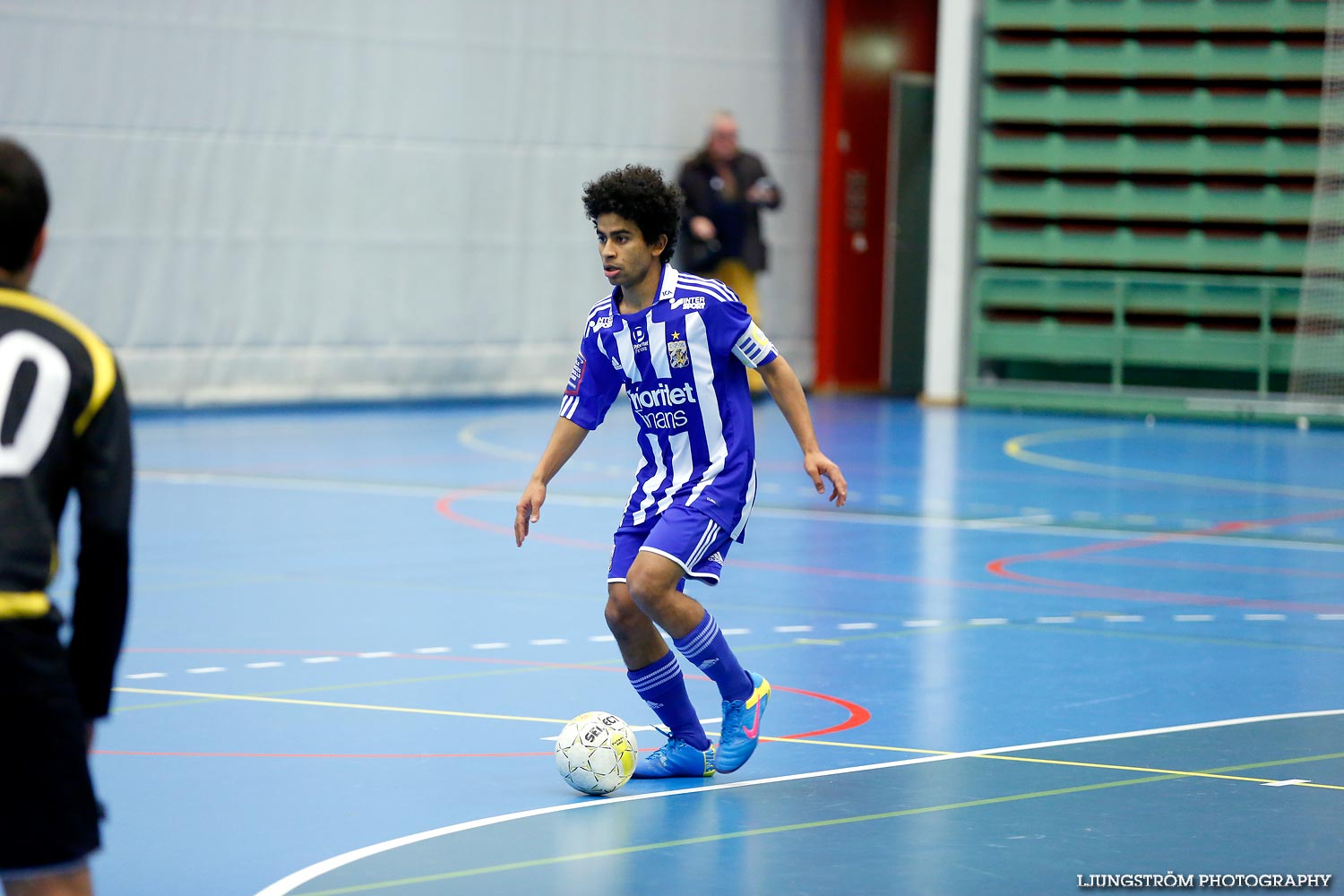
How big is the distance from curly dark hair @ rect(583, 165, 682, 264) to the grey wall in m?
12.1

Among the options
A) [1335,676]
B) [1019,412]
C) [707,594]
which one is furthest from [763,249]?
[1335,676]

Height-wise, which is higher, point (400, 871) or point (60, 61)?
point (60, 61)

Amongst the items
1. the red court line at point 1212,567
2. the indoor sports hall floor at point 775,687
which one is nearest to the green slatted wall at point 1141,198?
the indoor sports hall floor at point 775,687

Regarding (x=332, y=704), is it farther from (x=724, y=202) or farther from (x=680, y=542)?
(x=724, y=202)

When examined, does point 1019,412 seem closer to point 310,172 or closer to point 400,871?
point 310,172

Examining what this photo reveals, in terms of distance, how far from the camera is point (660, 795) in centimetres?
615

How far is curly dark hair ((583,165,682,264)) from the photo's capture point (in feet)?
20.6

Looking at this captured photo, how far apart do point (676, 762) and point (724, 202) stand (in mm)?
14728

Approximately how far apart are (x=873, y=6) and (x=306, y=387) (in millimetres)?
7629

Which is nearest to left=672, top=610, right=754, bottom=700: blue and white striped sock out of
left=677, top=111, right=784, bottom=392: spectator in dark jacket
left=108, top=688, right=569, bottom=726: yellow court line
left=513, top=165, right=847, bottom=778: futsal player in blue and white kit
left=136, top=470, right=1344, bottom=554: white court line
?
left=513, top=165, right=847, bottom=778: futsal player in blue and white kit

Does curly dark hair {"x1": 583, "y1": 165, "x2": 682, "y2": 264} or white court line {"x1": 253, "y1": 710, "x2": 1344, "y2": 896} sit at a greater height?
curly dark hair {"x1": 583, "y1": 165, "x2": 682, "y2": 264}

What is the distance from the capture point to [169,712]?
7145 mm

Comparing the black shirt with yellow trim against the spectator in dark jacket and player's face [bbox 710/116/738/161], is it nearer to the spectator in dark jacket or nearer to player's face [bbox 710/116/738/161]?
the spectator in dark jacket

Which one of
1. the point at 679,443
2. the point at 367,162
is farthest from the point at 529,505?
the point at 367,162
